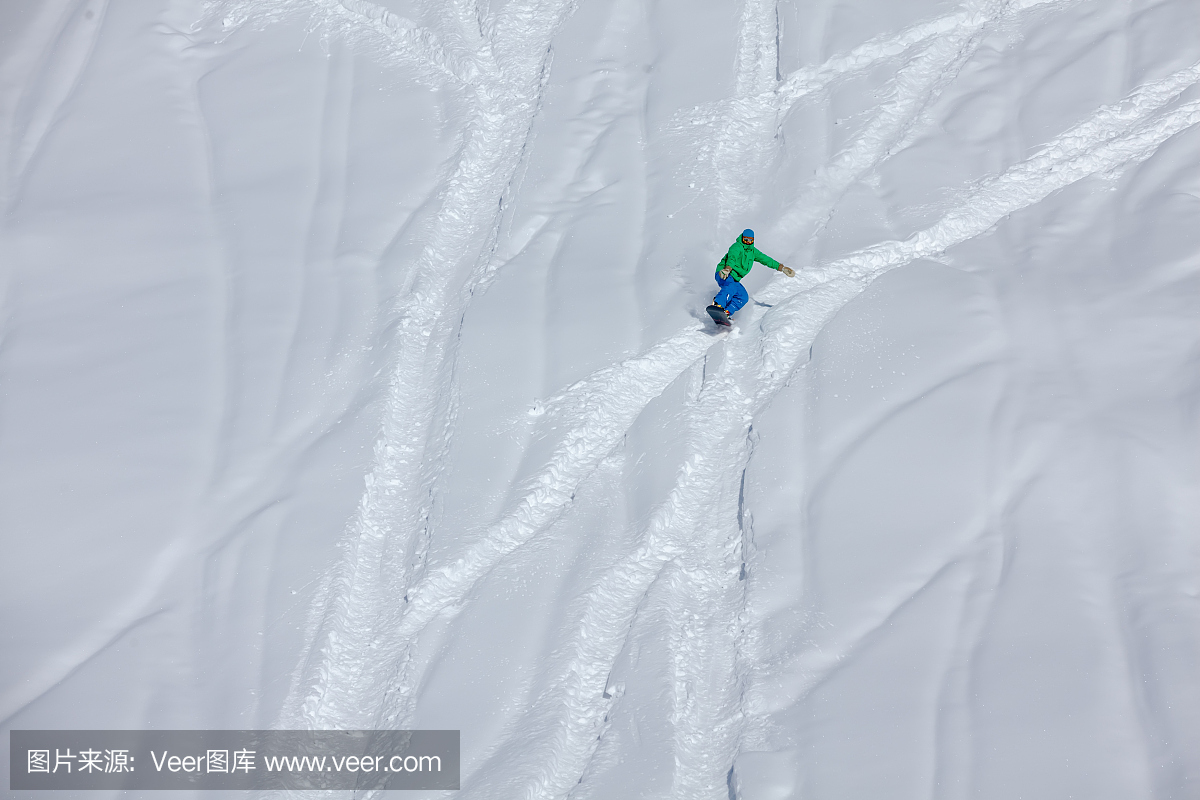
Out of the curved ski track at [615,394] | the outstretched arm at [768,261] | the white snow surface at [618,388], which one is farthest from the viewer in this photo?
the outstretched arm at [768,261]

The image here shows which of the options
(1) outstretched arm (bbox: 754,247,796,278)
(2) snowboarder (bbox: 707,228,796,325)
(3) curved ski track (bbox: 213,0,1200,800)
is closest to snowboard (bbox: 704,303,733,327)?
(2) snowboarder (bbox: 707,228,796,325)

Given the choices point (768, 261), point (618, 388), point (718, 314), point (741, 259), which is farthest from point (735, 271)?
point (618, 388)

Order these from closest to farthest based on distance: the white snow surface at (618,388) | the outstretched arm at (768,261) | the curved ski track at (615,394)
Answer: the white snow surface at (618,388)
the curved ski track at (615,394)
the outstretched arm at (768,261)

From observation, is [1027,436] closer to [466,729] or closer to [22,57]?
[466,729]

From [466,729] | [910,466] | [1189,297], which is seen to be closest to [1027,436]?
[910,466]

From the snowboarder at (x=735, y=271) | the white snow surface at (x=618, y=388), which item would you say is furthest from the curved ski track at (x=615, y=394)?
the snowboarder at (x=735, y=271)

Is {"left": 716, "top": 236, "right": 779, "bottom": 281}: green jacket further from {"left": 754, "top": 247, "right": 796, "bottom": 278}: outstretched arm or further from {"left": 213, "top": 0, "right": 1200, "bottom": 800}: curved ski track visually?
{"left": 213, "top": 0, "right": 1200, "bottom": 800}: curved ski track

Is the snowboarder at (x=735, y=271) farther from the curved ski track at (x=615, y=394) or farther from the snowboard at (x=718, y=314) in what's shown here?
the curved ski track at (x=615, y=394)
